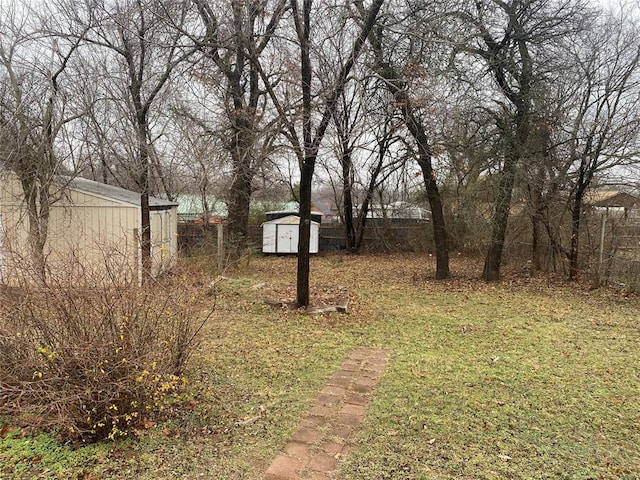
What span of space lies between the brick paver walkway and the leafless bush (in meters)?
0.97

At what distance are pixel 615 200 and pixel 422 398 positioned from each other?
26.1 ft

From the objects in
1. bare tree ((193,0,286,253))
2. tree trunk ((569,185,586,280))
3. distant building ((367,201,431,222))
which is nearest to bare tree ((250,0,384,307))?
bare tree ((193,0,286,253))

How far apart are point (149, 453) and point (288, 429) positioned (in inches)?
35.9

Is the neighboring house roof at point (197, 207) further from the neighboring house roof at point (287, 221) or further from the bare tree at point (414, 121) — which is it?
the bare tree at point (414, 121)

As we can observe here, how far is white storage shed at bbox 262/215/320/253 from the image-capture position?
597 inches

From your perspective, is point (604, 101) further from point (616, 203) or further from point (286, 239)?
point (286, 239)

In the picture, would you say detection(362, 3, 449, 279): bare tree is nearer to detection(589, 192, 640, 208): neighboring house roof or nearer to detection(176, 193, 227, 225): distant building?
detection(589, 192, 640, 208): neighboring house roof

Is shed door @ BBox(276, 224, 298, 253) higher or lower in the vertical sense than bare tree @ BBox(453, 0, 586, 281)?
lower

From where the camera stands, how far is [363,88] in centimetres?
668

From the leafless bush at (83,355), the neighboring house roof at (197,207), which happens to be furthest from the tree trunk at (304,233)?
the neighboring house roof at (197,207)

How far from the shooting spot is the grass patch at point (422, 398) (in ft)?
8.21

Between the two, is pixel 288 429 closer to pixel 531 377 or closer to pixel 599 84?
pixel 531 377

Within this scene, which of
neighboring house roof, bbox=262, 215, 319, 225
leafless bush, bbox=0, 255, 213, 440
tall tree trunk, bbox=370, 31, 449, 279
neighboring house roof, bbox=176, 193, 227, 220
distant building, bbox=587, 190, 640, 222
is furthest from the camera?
neighboring house roof, bbox=176, 193, 227, 220

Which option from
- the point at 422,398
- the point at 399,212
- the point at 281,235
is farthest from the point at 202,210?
the point at 422,398
